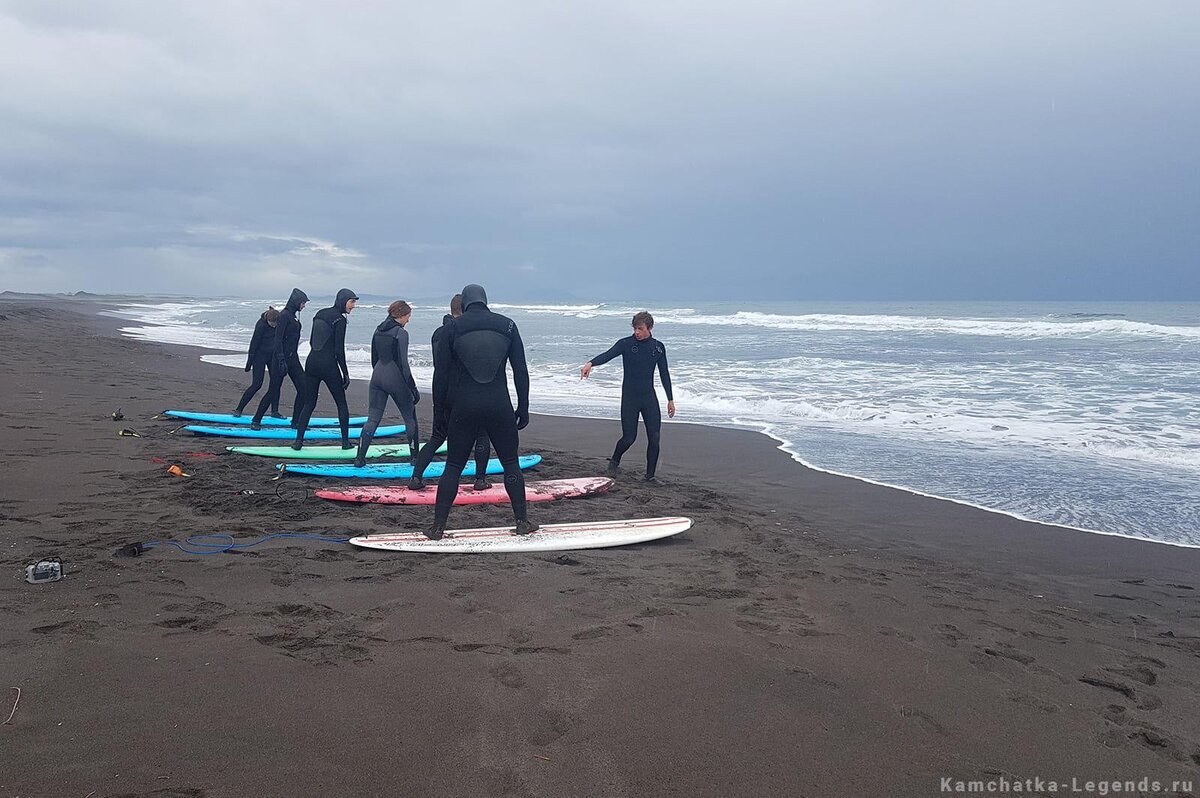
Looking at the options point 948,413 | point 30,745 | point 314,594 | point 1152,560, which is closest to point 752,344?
point 948,413

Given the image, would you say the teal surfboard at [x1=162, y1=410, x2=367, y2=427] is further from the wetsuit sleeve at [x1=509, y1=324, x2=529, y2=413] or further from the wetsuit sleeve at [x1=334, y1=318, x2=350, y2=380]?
the wetsuit sleeve at [x1=509, y1=324, x2=529, y2=413]

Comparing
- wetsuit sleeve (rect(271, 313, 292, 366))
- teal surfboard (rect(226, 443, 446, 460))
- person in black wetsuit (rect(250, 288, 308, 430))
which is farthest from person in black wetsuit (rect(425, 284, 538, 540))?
wetsuit sleeve (rect(271, 313, 292, 366))

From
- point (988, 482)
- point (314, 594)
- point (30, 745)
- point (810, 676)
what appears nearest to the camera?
point (30, 745)

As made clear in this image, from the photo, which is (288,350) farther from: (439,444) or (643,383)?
(643,383)

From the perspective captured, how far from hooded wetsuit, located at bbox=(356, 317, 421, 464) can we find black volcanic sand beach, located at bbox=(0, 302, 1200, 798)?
1678mm

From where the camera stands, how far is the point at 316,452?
889 centimetres

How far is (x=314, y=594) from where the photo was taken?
176 inches

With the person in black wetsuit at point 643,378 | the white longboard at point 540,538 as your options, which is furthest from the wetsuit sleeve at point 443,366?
the person in black wetsuit at point 643,378

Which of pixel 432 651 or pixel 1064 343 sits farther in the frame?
pixel 1064 343

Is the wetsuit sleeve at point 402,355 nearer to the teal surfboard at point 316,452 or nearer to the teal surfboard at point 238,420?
the teal surfboard at point 316,452

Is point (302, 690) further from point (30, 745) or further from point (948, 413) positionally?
point (948, 413)

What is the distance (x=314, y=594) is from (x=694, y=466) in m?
5.41

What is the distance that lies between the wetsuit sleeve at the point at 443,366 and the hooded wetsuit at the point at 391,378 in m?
2.26

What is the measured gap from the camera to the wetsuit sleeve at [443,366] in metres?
5.48
